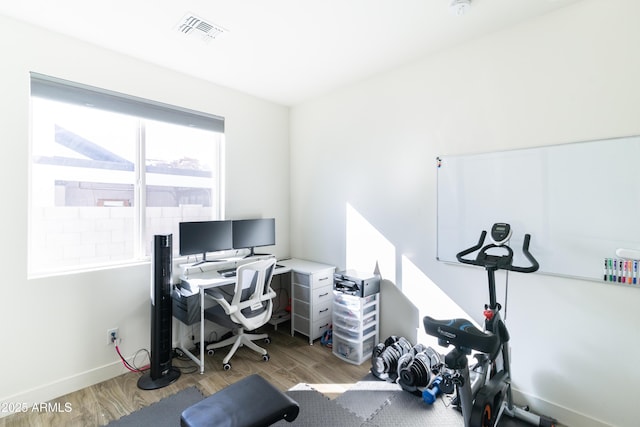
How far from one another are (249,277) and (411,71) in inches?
93.6

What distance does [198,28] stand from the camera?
219 cm

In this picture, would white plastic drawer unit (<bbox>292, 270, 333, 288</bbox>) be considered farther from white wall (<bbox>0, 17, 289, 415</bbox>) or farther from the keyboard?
white wall (<bbox>0, 17, 289, 415</bbox>)

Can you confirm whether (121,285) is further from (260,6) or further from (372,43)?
(372,43)

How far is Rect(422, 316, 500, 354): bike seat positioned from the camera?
1.63 m

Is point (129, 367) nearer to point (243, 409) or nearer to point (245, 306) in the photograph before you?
point (245, 306)

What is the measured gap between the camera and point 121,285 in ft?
8.39

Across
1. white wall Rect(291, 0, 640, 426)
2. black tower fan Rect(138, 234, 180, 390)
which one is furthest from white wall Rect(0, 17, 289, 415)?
white wall Rect(291, 0, 640, 426)

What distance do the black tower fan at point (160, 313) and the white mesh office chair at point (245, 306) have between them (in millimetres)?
388

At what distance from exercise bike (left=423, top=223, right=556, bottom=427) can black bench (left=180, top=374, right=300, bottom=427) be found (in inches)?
36.5

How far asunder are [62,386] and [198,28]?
288 centimetres

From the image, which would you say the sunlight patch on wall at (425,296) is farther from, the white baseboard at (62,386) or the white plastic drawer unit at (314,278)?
the white baseboard at (62,386)

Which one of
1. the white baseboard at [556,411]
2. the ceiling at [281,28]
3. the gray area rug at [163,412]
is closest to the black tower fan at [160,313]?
the gray area rug at [163,412]

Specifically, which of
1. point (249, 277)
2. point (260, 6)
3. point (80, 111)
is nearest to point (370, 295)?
point (249, 277)

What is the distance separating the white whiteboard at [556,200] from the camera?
5.94ft
